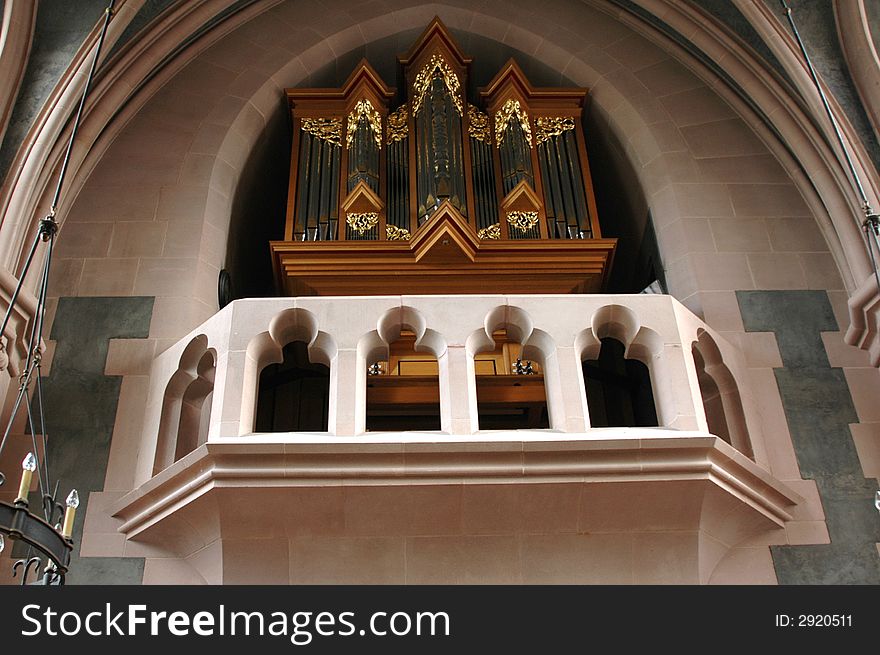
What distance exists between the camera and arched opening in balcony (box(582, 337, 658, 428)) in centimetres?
862

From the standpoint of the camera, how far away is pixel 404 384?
8047 mm

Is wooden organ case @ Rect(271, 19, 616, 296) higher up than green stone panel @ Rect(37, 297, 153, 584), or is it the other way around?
wooden organ case @ Rect(271, 19, 616, 296)

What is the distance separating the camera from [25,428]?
6.54m

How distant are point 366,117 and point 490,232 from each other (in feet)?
5.59

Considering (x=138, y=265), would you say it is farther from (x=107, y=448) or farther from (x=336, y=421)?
(x=336, y=421)

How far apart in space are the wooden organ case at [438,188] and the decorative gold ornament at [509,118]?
1cm

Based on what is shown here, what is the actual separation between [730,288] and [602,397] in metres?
1.78

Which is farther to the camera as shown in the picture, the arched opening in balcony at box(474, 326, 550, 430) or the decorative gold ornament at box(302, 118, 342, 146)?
the decorative gold ornament at box(302, 118, 342, 146)

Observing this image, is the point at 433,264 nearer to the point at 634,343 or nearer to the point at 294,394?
the point at 294,394

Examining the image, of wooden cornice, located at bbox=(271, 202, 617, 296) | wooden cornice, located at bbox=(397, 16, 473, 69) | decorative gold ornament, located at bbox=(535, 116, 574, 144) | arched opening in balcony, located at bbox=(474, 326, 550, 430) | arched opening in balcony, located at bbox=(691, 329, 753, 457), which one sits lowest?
arched opening in balcony, located at bbox=(691, 329, 753, 457)

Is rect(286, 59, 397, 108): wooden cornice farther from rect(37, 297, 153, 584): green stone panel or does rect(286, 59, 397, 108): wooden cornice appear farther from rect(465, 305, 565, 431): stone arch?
rect(465, 305, 565, 431): stone arch

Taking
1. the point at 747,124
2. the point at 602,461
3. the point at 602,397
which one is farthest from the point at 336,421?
the point at 747,124

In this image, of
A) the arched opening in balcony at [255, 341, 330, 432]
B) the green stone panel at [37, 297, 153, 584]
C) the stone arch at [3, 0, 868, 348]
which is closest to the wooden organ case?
the stone arch at [3, 0, 868, 348]

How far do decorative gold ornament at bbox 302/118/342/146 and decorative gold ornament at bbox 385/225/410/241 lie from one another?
4.08ft
